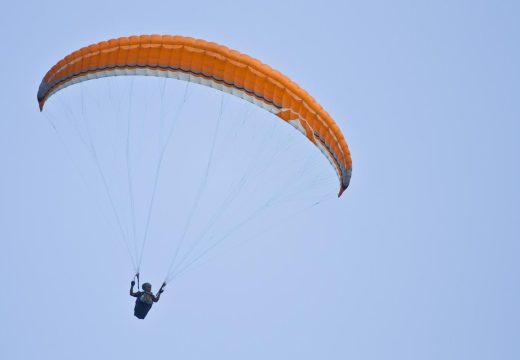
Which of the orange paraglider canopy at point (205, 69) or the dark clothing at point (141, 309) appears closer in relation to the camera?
the orange paraglider canopy at point (205, 69)

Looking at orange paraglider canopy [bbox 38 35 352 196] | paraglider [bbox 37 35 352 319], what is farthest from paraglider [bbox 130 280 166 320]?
orange paraglider canopy [bbox 38 35 352 196]

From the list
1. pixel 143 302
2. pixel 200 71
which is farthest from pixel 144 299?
pixel 200 71

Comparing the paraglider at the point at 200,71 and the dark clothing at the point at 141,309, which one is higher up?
the paraglider at the point at 200,71

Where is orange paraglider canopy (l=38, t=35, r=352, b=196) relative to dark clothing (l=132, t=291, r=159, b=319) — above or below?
above

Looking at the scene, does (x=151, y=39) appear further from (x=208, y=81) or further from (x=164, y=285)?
(x=164, y=285)

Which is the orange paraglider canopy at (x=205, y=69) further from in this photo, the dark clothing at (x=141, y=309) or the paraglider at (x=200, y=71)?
the dark clothing at (x=141, y=309)

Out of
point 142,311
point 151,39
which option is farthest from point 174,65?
point 142,311

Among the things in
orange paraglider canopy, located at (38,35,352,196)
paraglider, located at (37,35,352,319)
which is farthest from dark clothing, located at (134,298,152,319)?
orange paraglider canopy, located at (38,35,352,196)

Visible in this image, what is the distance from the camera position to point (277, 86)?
2525 centimetres

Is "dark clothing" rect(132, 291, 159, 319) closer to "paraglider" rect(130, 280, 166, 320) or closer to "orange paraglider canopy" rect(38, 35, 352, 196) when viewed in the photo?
"paraglider" rect(130, 280, 166, 320)

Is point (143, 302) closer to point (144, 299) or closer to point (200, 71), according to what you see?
point (144, 299)

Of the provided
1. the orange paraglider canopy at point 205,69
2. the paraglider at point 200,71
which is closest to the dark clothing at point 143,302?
the paraglider at point 200,71

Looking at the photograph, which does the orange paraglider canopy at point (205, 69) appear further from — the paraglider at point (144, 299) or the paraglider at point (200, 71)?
the paraglider at point (144, 299)

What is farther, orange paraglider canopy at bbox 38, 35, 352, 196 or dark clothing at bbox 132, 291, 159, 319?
dark clothing at bbox 132, 291, 159, 319
